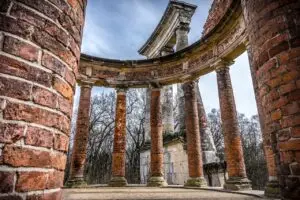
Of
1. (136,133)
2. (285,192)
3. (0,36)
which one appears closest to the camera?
(0,36)

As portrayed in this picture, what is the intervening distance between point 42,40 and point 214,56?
1015cm

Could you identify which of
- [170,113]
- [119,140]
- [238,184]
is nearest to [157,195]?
[238,184]

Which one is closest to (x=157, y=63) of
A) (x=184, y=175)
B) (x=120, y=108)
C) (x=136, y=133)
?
(x=120, y=108)

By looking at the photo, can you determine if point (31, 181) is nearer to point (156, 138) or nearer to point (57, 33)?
point (57, 33)

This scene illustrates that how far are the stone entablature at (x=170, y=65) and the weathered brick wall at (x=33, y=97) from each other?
920 cm

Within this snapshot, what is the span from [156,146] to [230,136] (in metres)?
4.12

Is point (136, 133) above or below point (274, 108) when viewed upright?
above

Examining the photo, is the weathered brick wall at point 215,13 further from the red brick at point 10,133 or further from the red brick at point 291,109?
the red brick at point 10,133

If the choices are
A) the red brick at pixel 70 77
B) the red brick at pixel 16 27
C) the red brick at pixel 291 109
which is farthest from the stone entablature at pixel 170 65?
the red brick at pixel 16 27

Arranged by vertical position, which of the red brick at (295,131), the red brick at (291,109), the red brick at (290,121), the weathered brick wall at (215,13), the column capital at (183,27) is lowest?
the red brick at (295,131)

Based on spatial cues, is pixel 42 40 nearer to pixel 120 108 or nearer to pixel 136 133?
pixel 120 108

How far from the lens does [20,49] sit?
4.25 feet

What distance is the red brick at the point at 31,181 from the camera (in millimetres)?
1143

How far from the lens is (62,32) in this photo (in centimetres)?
161
